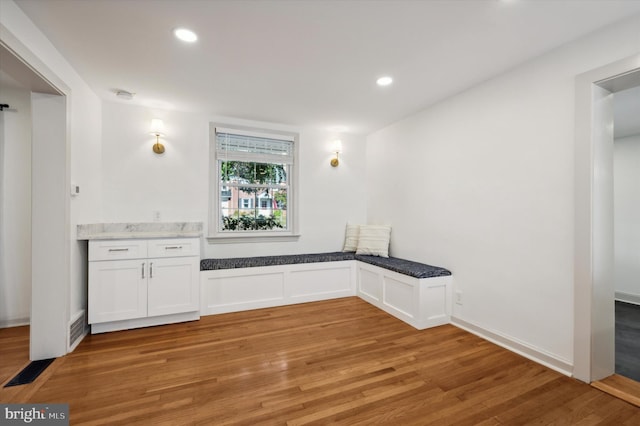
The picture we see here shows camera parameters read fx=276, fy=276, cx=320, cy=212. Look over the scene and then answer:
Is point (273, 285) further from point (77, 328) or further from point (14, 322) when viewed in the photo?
point (14, 322)

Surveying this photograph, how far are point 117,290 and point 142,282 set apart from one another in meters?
0.22

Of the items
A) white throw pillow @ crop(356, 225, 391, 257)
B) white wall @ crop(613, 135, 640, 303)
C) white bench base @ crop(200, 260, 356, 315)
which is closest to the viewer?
white bench base @ crop(200, 260, 356, 315)

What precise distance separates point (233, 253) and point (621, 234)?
5588 millimetres

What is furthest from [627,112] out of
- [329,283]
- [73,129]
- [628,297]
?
[73,129]

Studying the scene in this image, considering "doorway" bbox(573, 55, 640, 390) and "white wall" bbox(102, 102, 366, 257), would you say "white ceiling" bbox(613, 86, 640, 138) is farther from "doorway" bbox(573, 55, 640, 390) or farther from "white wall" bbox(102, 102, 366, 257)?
"white wall" bbox(102, 102, 366, 257)

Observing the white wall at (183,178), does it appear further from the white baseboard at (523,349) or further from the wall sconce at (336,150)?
the white baseboard at (523,349)

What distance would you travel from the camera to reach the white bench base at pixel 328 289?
2945 millimetres

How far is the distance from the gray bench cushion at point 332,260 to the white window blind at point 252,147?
1.43m

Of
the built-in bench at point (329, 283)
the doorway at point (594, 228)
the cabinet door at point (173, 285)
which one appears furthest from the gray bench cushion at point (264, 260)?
the doorway at point (594, 228)

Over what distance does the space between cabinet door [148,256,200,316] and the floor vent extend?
0.55m

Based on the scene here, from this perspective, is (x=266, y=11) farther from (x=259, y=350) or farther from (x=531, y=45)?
(x=259, y=350)

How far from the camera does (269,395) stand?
181 centimetres

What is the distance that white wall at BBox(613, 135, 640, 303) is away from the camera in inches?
152

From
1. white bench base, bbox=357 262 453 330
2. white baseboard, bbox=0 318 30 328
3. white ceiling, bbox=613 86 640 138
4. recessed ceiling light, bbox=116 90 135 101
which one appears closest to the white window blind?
recessed ceiling light, bbox=116 90 135 101
